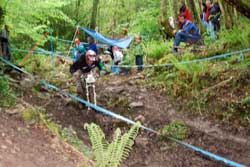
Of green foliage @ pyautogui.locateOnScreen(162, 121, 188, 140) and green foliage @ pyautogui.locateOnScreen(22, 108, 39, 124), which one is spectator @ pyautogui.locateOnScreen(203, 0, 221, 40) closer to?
green foliage @ pyautogui.locateOnScreen(162, 121, 188, 140)

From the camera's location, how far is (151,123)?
8.12 metres

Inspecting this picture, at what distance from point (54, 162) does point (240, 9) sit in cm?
361

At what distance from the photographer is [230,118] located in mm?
7578

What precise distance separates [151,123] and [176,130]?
2.14ft

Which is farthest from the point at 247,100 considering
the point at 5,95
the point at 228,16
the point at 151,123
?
the point at 228,16

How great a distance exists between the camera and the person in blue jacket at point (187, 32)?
1042cm

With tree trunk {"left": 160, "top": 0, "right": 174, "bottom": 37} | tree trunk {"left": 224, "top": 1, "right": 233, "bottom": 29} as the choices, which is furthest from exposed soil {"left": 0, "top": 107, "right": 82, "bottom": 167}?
Answer: tree trunk {"left": 160, "top": 0, "right": 174, "bottom": 37}

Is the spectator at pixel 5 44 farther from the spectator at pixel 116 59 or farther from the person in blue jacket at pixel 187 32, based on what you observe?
the person in blue jacket at pixel 187 32

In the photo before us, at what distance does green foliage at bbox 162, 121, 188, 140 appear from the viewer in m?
7.49

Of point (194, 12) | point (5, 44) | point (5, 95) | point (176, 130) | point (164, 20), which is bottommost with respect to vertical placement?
point (176, 130)

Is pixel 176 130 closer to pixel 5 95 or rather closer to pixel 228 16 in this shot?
pixel 5 95

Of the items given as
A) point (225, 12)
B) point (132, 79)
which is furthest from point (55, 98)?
point (225, 12)

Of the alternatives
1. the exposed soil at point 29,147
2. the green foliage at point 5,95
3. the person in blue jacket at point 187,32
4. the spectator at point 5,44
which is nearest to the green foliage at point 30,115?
the exposed soil at point 29,147

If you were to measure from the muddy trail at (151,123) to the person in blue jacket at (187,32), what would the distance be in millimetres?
1655
